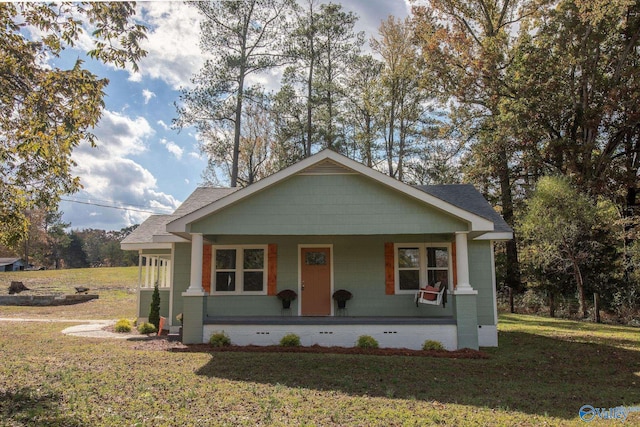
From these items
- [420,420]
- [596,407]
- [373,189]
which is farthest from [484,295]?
[420,420]

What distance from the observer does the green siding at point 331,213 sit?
34.4 feet

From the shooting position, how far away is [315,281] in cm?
1229

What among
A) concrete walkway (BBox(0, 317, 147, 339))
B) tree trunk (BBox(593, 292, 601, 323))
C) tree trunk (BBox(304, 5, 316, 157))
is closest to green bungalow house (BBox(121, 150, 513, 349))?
concrete walkway (BBox(0, 317, 147, 339))

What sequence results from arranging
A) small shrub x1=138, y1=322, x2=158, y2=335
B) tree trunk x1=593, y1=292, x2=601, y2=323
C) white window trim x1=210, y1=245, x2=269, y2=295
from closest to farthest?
white window trim x1=210, y1=245, x2=269, y2=295 → small shrub x1=138, y1=322, x2=158, y2=335 → tree trunk x1=593, y1=292, x2=601, y2=323

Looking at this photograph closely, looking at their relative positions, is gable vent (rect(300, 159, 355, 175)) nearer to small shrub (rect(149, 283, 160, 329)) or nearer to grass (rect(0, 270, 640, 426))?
grass (rect(0, 270, 640, 426))

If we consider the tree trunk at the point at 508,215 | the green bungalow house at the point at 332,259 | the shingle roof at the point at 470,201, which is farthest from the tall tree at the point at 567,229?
the green bungalow house at the point at 332,259

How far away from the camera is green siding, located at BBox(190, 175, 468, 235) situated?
413 inches

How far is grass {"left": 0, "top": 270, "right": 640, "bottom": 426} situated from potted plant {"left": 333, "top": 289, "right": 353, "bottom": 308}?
2.88m

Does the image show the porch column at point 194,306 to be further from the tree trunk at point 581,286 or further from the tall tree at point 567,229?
the tree trunk at point 581,286

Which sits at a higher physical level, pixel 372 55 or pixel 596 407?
pixel 372 55

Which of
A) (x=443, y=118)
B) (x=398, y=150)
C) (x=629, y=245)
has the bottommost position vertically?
(x=629, y=245)

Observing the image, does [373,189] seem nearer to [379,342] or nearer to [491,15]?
[379,342]

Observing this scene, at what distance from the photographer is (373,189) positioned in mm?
10648

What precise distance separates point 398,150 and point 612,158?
10.4 m
